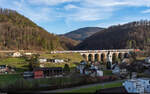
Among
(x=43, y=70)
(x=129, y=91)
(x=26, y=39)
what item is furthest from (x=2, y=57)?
(x=129, y=91)

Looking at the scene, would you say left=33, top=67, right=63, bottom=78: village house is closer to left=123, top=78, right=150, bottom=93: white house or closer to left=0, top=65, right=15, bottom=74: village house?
left=0, top=65, right=15, bottom=74: village house

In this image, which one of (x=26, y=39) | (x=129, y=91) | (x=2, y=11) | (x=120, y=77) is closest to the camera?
(x=129, y=91)

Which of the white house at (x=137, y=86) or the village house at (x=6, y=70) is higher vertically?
the village house at (x=6, y=70)

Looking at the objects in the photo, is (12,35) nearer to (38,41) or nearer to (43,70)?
(38,41)

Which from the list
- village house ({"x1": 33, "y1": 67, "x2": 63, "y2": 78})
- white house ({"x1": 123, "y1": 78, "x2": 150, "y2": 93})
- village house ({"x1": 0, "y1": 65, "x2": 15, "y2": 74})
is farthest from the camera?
village house ({"x1": 0, "y1": 65, "x2": 15, "y2": 74})

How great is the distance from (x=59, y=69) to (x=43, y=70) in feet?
9.56

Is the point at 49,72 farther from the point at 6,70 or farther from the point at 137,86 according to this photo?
the point at 137,86

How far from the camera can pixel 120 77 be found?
28000 millimetres

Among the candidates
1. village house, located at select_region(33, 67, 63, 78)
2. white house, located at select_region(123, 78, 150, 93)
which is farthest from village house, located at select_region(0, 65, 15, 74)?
white house, located at select_region(123, 78, 150, 93)

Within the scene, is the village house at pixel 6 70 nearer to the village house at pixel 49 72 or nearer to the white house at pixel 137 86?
the village house at pixel 49 72

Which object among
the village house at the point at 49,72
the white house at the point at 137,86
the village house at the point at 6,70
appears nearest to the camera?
the white house at the point at 137,86

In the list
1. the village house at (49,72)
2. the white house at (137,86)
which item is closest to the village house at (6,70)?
the village house at (49,72)

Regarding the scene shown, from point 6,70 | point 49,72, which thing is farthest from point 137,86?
point 6,70

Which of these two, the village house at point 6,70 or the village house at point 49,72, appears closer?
the village house at point 49,72
